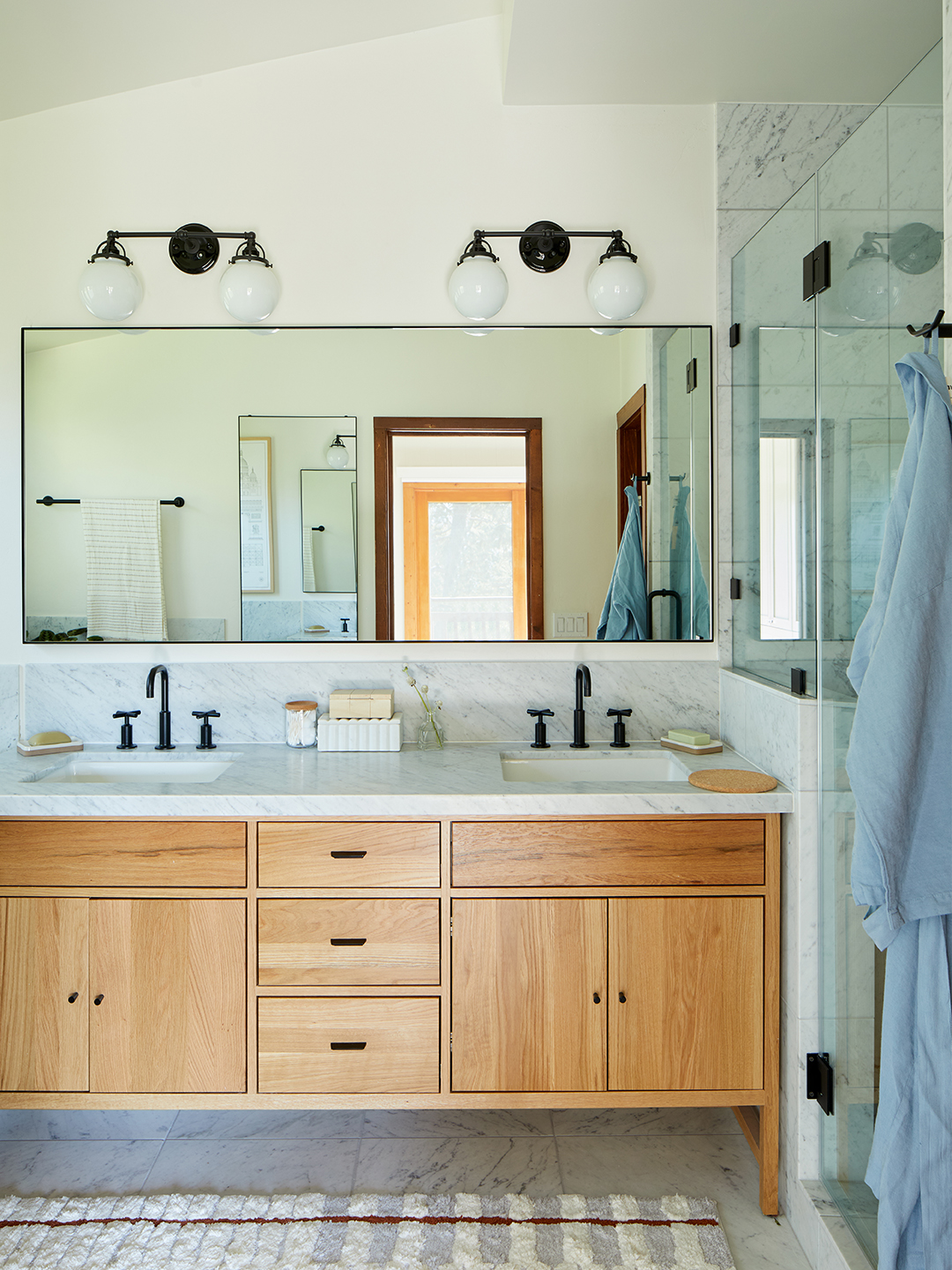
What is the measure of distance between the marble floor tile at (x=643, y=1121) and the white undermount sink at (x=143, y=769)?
4.13 feet

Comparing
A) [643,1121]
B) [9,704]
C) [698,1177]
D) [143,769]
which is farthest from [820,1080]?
[9,704]

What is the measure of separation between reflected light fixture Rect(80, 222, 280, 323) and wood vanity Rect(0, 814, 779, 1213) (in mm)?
1330

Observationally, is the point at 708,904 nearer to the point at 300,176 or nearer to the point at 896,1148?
the point at 896,1148

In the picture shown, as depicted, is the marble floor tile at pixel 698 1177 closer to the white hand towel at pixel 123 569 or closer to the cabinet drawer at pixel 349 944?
the cabinet drawer at pixel 349 944

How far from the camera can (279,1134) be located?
210cm

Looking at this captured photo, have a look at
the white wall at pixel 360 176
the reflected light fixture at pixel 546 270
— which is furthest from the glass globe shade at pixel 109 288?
the reflected light fixture at pixel 546 270

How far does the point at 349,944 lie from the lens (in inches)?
72.9

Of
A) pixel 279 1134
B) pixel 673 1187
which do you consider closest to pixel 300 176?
pixel 279 1134

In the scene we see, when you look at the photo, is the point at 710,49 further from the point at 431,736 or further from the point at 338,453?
the point at 431,736

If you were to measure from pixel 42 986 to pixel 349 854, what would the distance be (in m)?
0.74

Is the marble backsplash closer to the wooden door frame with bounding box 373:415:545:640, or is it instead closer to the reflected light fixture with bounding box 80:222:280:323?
the wooden door frame with bounding box 373:415:545:640

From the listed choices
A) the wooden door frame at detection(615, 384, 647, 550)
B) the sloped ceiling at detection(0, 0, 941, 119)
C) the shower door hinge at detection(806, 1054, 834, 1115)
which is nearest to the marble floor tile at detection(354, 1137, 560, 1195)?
the shower door hinge at detection(806, 1054, 834, 1115)

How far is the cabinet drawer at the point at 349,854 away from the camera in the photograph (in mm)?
1846

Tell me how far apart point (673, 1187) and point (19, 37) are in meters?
3.07
